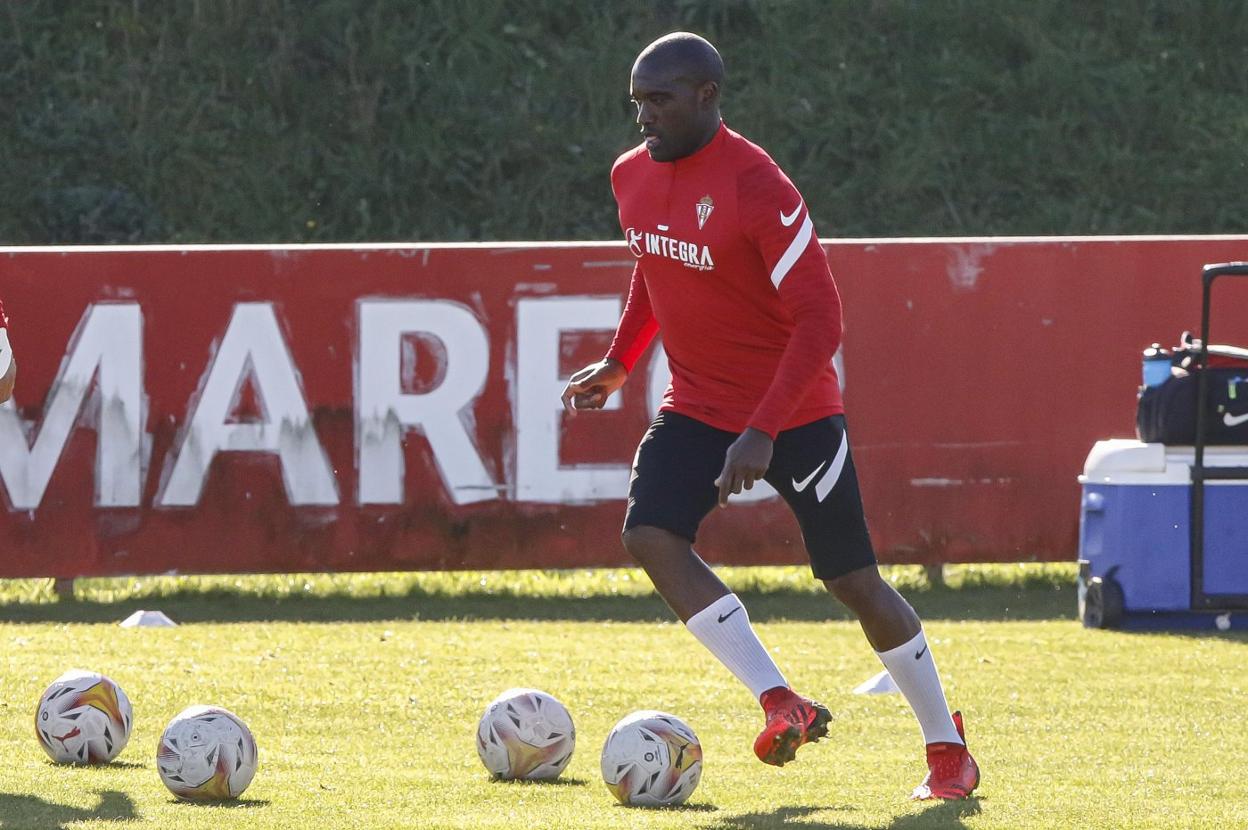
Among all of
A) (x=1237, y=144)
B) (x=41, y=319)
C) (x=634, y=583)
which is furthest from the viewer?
(x=1237, y=144)

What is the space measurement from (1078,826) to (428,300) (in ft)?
23.8

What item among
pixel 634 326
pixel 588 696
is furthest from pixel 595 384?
pixel 588 696

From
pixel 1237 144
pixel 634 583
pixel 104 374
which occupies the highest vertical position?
pixel 1237 144

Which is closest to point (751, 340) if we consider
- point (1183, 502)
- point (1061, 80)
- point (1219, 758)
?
point (1219, 758)

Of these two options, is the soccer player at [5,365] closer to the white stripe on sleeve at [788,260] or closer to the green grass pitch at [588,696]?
the green grass pitch at [588,696]

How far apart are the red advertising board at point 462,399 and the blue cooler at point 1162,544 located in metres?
1.29

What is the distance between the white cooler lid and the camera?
11.1 metres

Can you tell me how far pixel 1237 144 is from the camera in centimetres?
2112

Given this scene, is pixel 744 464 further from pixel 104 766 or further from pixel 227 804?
pixel 104 766

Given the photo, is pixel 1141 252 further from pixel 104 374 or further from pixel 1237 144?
pixel 1237 144

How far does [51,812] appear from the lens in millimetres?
5812

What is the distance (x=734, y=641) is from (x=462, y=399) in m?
6.57

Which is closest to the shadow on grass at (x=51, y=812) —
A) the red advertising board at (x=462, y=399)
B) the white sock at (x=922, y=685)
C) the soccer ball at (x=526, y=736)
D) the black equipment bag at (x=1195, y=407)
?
the soccer ball at (x=526, y=736)

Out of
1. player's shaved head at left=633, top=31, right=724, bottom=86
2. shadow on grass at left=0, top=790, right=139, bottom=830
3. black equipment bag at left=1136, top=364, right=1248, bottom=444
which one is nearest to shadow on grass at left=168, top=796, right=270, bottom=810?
shadow on grass at left=0, top=790, right=139, bottom=830
